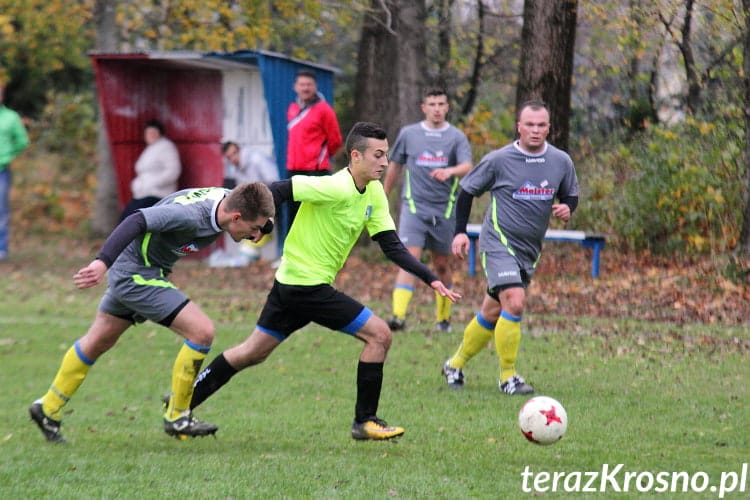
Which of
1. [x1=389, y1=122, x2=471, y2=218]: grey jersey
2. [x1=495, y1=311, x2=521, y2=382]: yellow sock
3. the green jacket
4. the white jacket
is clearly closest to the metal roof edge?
the white jacket

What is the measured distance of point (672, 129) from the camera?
16281mm

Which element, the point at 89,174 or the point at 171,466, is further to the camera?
the point at 89,174

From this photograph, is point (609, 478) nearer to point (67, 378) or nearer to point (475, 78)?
point (67, 378)

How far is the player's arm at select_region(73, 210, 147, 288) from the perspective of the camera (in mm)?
5777

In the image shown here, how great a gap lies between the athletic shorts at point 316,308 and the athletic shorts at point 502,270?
167 centimetres

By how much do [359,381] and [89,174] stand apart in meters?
21.1

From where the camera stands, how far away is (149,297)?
652 cm

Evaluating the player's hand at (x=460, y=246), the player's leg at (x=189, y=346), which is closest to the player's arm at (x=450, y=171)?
the player's hand at (x=460, y=246)

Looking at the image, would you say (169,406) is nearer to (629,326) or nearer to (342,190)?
(342,190)

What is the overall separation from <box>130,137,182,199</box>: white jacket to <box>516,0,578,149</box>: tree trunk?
5.63 m

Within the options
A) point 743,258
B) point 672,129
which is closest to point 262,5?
point 672,129

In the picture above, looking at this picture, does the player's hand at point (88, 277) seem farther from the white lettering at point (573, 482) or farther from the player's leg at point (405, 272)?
the player's leg at point (405, 272)

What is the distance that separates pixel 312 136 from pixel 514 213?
6.19 metres

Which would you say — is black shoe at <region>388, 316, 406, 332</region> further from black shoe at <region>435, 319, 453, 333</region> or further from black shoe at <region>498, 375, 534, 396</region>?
black shoe at <region>498, 375, 534, 396</region>
